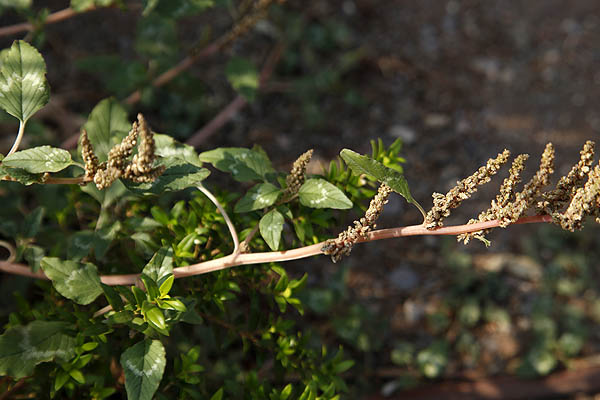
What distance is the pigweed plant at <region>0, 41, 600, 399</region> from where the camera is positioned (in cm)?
101

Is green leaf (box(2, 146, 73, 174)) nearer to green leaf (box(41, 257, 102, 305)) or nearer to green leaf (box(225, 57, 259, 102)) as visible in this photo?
green leaf (box(41, 257, 102, 305))

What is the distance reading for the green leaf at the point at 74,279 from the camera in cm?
117

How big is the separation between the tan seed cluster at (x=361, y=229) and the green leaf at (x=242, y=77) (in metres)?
1.05

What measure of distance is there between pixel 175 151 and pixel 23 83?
1.12ft

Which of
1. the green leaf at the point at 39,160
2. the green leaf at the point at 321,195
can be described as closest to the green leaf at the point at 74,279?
the green leaf at the point at 39,160

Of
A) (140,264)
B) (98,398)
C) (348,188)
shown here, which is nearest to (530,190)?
(348,188)

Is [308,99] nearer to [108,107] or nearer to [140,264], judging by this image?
[108,107]

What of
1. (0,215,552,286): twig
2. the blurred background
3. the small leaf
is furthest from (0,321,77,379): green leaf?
the blurred background

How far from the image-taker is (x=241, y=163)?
4.16ft

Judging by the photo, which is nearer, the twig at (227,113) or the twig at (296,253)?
the twig at (296,253)

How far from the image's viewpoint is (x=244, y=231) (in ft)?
4.20

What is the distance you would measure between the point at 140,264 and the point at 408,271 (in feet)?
4.83

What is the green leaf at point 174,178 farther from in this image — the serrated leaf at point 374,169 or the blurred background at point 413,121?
the blurred background at point 413,121

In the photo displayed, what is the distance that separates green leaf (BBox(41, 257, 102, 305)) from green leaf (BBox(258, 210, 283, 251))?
37 cm
